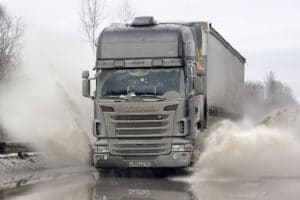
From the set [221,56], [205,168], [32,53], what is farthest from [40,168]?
[221,56]

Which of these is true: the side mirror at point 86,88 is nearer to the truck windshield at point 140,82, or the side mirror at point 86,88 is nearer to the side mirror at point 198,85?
the truck windshield at point 140,82

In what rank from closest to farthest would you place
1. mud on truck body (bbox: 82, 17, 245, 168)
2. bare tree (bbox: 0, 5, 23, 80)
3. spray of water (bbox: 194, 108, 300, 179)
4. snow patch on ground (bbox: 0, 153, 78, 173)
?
mud on truck body (bbox: 82, 17, 245, 168), spray of water (bbox: 194, 108, 300, 179), snow patch on ground (bbox: 0, 153, 78, 173), bare tree (bbox: 0, 5, 23, 80)

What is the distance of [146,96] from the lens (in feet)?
51.9

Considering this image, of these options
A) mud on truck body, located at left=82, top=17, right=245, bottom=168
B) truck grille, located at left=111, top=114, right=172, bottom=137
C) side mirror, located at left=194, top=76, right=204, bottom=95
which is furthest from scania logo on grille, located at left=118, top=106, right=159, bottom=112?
side mirror, located at left=194, top=76, right=204, bottom=95

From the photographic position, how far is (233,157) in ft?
59.6

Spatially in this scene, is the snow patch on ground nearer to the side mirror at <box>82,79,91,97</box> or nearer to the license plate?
the side mirror at <box>82,79,91,97</box>

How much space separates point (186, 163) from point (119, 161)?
1686mm

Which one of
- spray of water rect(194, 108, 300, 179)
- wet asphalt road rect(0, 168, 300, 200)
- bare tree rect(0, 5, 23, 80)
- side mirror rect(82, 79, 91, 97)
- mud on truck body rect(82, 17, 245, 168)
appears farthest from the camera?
bare tree rect(0, 5, 23, 80)

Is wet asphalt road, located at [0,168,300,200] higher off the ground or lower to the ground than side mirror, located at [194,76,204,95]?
lower

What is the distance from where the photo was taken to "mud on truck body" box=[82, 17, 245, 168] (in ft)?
51.9

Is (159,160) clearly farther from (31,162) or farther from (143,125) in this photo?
(31,162)

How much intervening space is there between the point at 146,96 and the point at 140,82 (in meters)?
0.46

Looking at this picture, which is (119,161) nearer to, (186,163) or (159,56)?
(186,163)

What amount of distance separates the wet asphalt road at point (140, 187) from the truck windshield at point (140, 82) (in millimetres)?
2271
